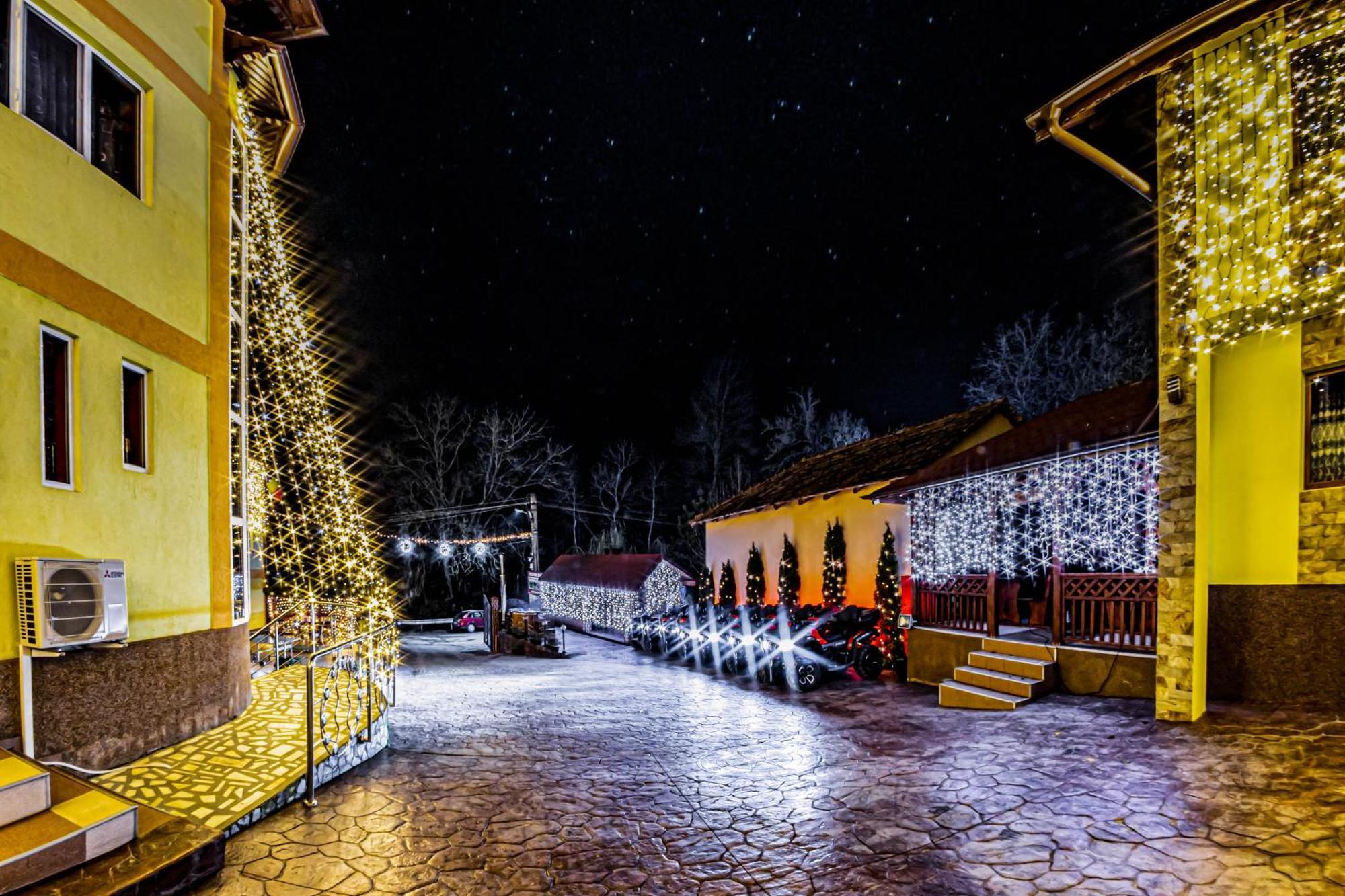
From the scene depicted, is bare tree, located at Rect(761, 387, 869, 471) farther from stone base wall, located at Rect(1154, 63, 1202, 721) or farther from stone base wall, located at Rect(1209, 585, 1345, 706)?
stone base wall, located at Rect(1209, 585, 1345, 706)

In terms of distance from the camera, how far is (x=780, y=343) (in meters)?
40.3

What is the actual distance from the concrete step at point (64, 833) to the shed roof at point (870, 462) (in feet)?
43.4

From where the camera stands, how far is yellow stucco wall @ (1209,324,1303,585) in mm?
7262

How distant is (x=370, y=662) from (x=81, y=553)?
2928 millimetres

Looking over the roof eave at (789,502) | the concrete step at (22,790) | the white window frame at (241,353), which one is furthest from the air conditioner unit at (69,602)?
the roof eave at (789,502)

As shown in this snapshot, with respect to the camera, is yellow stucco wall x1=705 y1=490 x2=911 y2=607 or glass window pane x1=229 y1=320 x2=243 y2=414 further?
yellow stucco wall x1=705 y1=490 x2=911 y2=607

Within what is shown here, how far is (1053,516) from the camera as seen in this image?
9.77 metres

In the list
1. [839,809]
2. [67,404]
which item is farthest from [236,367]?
[839,809]

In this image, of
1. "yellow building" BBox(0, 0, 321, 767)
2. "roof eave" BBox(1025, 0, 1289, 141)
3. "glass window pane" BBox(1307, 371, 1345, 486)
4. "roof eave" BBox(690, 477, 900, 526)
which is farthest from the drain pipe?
"yellow building" BBox(0, 0, 321, 767)

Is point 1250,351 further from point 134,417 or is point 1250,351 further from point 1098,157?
point 134,417

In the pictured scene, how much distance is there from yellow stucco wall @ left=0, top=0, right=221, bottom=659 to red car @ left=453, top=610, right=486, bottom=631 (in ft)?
75.7

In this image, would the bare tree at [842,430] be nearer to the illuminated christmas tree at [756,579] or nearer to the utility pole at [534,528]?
the illuminated christmas tree at [756,579]

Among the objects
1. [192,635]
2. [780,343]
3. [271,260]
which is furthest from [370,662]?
[780,343]

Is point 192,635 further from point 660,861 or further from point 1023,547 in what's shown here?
point 1023,547
